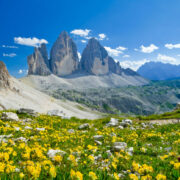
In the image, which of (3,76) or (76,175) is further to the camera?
(3,76)

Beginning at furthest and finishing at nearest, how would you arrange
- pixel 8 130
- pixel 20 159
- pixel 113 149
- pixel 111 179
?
1. pixel 8 130
2. pixel 113 149
3. pixel 20 159
4. pixel 111 179

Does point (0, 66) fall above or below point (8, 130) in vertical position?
above

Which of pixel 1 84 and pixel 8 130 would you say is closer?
pixel 8 130

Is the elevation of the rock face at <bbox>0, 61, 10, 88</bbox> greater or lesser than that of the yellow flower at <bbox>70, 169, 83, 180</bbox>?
greater

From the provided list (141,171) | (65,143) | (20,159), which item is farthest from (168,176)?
(65,143)

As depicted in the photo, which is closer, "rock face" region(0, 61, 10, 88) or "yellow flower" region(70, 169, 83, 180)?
"yellow flower" region(70, 169, 83, 180)

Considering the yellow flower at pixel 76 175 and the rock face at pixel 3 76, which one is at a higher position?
the rock face at pixel 3 76

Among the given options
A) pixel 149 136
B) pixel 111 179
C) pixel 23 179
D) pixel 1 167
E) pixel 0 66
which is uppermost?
pixel 0 66

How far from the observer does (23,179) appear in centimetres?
336

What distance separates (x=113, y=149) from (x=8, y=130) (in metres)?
7.44

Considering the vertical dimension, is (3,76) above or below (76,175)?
above

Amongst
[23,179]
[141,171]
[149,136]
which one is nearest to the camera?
[23,179]

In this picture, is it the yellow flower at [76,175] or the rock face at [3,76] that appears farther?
the rock face at [3,76]

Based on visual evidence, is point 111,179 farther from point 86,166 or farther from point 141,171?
point 86,166
